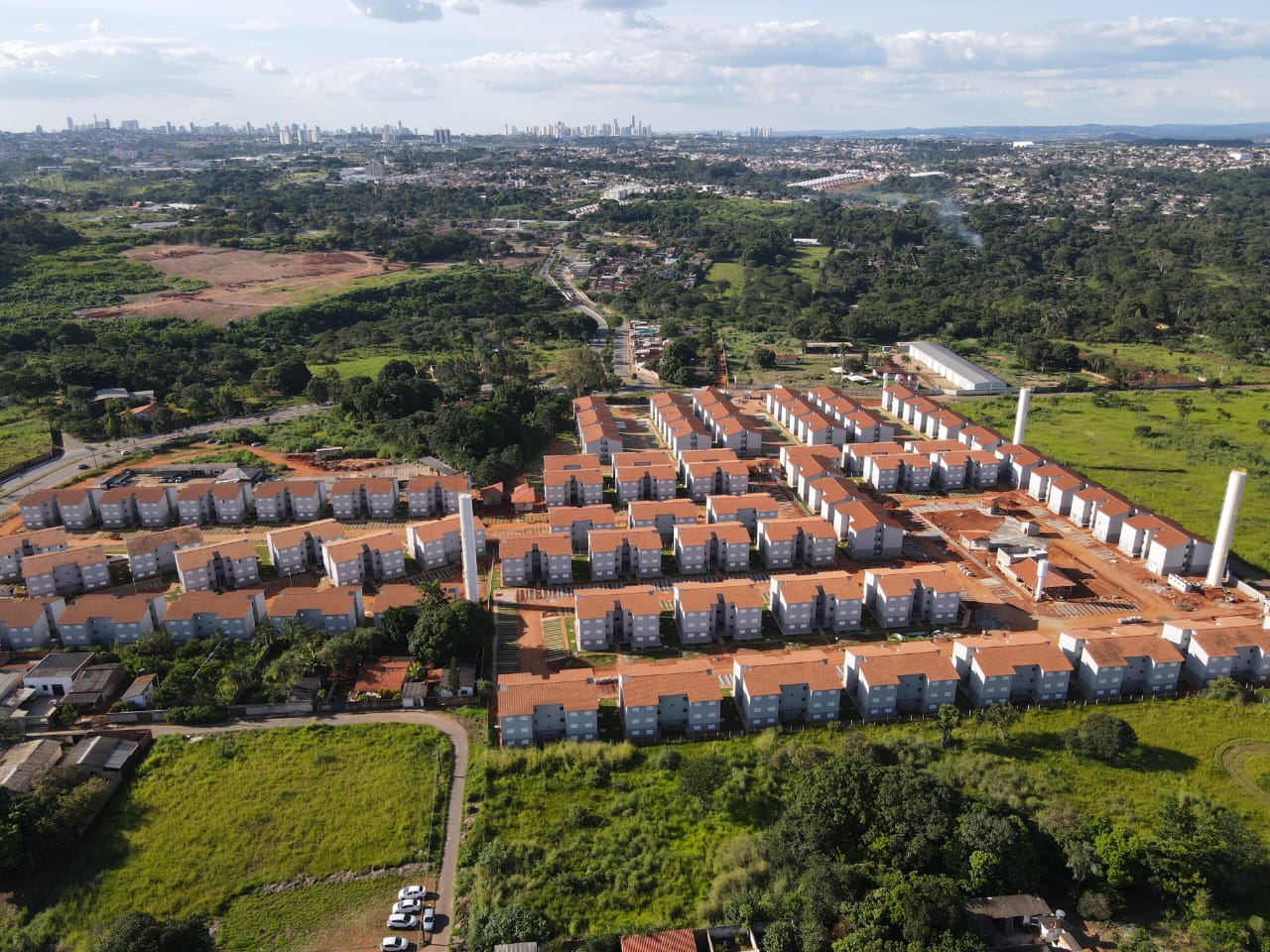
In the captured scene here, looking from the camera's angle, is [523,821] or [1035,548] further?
[1035,548]

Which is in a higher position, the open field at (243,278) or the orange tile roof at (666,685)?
the open field at (243,278)

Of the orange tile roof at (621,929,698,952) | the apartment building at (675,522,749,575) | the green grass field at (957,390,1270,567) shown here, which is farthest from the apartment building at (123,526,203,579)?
the green grass field at (957,390,1270,567)

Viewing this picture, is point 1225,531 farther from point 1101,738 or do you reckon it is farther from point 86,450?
point 86,450

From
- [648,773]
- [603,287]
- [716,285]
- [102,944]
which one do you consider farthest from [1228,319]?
[102,944]

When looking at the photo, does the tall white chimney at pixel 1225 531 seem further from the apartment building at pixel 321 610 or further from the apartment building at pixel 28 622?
the apartment building at pixel 28 622

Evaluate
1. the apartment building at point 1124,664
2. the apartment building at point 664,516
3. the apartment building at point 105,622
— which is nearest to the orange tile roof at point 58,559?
the apartment building at point 105,622

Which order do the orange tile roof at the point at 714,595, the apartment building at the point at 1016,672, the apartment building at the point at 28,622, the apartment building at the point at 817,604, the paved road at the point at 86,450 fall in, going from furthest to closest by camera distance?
the paved road at the point at 86,450 < the apartment building at the point at 817,604 < the orange tile roof at the point at 714,595 < the apartment building at the point at 28,622 < the apartment building at the point at 1016,672

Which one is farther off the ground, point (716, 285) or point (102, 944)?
point (716, 285)

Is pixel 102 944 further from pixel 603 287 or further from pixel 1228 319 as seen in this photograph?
pixel 1228 319

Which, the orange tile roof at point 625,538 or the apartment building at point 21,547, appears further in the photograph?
the orange tile roof at point 625,538
